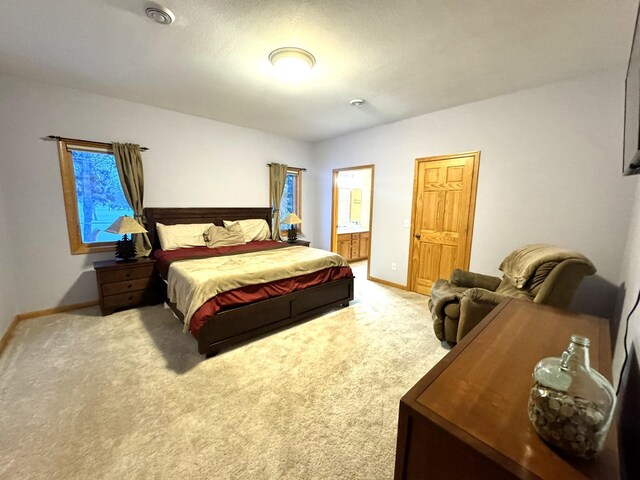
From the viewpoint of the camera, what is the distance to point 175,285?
8.77 feet

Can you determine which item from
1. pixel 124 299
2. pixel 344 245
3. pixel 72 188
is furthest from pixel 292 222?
pixel 72 188

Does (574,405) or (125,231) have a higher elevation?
(125,231)

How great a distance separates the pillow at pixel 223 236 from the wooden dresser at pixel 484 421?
3.47 meters

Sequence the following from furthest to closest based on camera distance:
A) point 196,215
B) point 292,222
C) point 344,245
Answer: point 344,245 → point 292,222 → point 196,215

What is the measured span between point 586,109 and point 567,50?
73 cm

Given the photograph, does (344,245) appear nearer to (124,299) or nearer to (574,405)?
(124,299)

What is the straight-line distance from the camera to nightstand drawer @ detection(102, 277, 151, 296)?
10.0ft

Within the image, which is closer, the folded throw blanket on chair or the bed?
the folded throw blanket on chair

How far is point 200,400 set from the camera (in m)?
1.81

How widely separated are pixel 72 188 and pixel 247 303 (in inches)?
108

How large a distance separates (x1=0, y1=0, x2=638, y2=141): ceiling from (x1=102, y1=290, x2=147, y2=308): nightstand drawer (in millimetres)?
2452

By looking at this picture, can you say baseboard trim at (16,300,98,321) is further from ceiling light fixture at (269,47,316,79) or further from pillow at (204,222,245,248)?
ceiling light fixture at (269,47,316,79)

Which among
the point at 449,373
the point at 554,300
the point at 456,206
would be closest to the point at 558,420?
the point at 449,373

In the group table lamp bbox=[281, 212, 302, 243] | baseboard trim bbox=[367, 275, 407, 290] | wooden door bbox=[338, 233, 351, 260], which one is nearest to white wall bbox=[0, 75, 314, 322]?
table lamp bbox=[281, 212, 302, 243]
